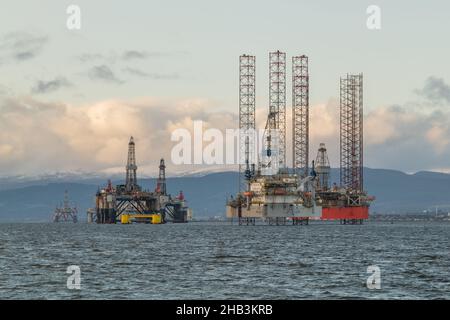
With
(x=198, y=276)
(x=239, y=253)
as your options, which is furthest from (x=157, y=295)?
(x=239, y=253)

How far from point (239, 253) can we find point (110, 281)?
130 ft

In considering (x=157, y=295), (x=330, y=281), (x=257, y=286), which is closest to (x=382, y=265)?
(x=330, y=281)

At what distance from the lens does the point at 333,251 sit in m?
118

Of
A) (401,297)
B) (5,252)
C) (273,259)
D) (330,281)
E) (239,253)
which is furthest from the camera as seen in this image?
(5,252)

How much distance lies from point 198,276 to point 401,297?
20.5 m

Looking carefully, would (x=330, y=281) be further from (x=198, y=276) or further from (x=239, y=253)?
(x=239, y=253)

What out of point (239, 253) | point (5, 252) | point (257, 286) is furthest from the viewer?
point (5, 252)

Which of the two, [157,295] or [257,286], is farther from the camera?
[257,286]
